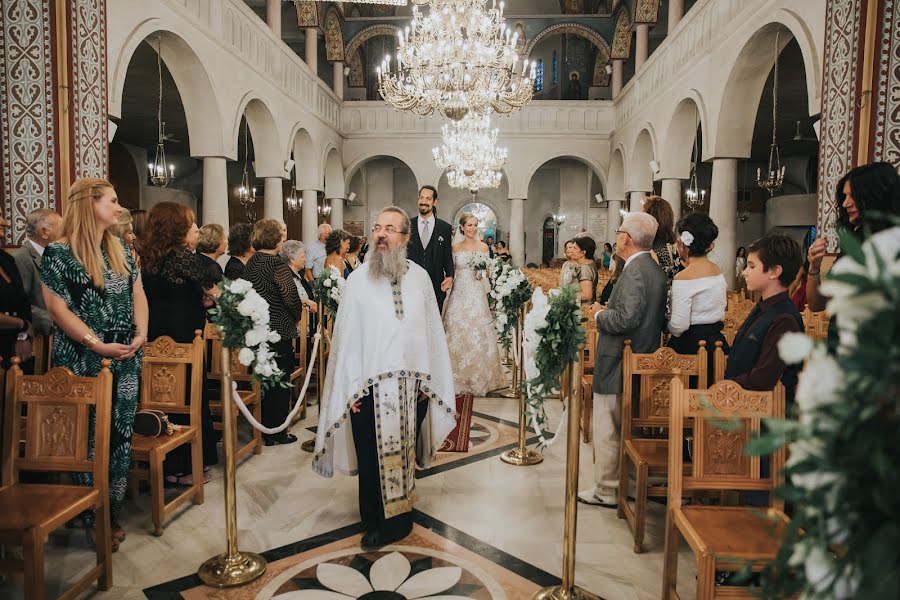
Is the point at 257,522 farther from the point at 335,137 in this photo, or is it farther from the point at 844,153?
the point at 335,137

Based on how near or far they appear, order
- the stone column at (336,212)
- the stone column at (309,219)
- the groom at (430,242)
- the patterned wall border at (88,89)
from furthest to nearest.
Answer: the stone column at (336,212)
the stone column at (309,219)
the groom at (430,242)
the patterned wall border at (88,89)

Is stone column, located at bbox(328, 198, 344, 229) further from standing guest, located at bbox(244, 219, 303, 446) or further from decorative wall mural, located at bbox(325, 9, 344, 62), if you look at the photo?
standing guest, located at bbox(244, 219, 303, 446)

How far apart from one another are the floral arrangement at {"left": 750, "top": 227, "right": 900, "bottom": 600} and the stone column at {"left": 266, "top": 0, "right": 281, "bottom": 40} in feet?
45.3

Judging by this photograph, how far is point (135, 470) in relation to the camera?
3531mm

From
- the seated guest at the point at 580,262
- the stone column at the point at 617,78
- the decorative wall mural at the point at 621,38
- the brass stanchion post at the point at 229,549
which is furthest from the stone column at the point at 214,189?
the decorative wall mural at the point at 621,38

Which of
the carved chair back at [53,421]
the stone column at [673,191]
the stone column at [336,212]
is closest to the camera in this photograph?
the carved chair back at [53,421]

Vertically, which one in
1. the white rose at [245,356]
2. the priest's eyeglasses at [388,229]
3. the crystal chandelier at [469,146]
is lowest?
the white rose at [245,356]

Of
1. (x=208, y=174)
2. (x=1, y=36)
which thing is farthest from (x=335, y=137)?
(x=1, y=36)

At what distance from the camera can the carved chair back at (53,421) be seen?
2.72 metres

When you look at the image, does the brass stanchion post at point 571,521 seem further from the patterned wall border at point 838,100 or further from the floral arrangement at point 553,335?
the patterned wall border at point 838,100

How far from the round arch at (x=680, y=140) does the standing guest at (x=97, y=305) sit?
37.1 ft

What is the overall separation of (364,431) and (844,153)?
4881mm

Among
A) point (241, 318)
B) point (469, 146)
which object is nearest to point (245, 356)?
point (241, 318)

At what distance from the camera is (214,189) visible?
1035 cm
